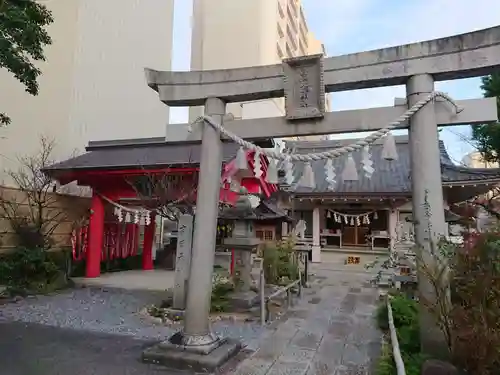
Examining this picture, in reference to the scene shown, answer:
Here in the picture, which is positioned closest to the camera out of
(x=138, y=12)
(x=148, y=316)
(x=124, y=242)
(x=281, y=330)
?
(x=281, y=330)

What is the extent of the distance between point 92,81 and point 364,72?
583 inches

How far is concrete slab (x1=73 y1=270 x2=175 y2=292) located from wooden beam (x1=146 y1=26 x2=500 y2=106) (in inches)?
290

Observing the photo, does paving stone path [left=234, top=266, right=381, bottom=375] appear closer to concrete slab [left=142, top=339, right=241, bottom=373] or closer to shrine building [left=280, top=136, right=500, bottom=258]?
concrete slab [left=142, top=339, right=241, bottom=373]

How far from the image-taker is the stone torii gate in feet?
14.0

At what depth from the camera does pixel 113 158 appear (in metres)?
13.3

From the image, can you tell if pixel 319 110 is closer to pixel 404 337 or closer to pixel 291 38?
pixel 404 337

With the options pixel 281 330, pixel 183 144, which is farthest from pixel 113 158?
pixel 281 330

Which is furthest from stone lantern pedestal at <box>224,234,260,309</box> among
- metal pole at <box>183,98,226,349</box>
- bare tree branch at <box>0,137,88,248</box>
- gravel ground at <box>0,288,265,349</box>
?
bare tree branch at <box>0,137,88,248</box>

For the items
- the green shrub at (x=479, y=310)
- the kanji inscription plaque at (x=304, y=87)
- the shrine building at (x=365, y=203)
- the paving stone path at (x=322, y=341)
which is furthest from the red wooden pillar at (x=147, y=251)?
the green shrub at (x=479, y=310)

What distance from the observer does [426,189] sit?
4.24 metres

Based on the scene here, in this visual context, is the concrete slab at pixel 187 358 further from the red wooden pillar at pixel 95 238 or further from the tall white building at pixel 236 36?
the tall white building at pixel 236 36

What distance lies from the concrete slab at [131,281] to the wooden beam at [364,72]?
7.36 meters

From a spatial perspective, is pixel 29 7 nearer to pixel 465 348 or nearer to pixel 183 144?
pixel 183 144

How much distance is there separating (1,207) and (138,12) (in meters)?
12.9
